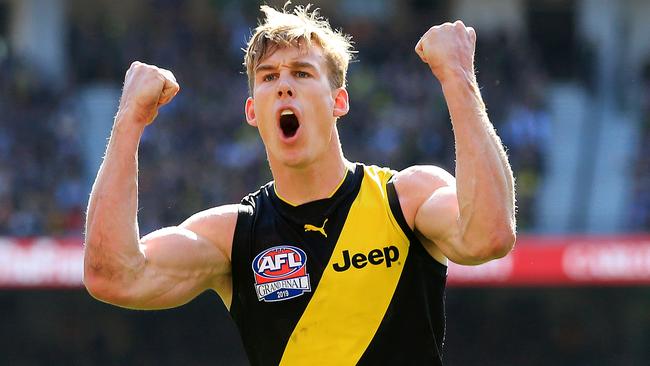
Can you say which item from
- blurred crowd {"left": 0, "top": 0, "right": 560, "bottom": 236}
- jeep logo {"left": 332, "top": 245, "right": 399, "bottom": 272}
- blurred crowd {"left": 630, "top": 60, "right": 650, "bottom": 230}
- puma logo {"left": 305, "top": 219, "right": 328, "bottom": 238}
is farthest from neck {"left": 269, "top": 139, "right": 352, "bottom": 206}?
blurred crowd {"left": 630, "top": 60, "right": 650, "bottom": 230}

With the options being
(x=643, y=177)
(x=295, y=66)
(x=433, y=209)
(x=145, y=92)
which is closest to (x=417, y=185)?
(x=433, y=209)

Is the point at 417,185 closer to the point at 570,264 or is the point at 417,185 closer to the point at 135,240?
the point at 135,240

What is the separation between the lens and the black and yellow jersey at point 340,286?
443cm

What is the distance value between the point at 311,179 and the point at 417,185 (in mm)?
426

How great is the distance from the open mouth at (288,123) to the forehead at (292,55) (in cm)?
19

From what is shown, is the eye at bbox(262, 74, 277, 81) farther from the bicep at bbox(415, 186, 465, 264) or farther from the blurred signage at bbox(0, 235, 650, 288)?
the blurred signage at bbox(0, 235, 650, 288)

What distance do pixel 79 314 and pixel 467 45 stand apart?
12724mm

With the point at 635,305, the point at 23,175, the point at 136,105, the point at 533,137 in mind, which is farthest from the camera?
the point at 533,137

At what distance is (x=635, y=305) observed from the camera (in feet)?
52.5

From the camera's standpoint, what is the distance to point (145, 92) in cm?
435

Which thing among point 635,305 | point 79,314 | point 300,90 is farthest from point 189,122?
point 300,90

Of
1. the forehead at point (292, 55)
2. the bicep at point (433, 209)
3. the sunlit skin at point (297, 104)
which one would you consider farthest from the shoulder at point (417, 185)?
the forehead at point (292, 55)

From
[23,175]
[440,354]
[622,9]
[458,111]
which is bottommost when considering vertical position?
[440,354]

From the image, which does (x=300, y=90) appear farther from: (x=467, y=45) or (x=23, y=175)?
(x=23, y=175)
